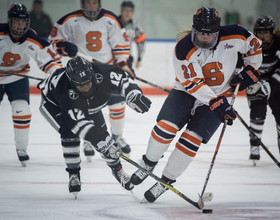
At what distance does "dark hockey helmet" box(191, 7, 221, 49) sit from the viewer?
7.71ft

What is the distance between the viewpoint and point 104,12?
12.6 ft

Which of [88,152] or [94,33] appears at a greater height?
[94,33]

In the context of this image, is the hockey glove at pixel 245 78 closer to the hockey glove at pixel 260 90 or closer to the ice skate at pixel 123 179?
the hockey glove at pixel 260 90

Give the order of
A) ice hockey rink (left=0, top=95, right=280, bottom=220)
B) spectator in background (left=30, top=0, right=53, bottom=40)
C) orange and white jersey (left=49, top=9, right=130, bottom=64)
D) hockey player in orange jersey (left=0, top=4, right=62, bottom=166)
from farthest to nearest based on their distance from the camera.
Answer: spectator in background (left=30, top=0, right=53, bottom=40) → orange and white jersey (left=49, top=9, right=130, bottom=64) → hockey player in orange jersey (left=0, top=4, right=62, bottom=166) → ice hockey rink (left=0, top=95, right=280, bottom=220)

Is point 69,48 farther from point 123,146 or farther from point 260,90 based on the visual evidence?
A: point 260,90

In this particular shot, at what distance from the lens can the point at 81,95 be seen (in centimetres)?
250

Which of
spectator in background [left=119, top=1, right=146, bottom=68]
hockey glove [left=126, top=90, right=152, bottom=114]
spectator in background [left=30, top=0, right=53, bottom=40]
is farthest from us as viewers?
spectator in background [left=30, top=0, right=53, bottom=40]

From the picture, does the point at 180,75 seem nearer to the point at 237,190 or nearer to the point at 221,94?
the point at 221,94

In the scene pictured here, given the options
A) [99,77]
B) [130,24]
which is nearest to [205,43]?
[99,77]

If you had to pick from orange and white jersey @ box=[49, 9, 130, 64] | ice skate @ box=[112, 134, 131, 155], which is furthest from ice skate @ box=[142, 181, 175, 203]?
Result: orange and white jersey @ box=[49, 9, 130, 64]

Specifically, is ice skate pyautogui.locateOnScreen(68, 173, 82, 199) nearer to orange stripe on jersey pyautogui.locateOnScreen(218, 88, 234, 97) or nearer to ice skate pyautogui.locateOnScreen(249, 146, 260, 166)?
orange stripe on jersey pyautogui.locateOnScreen(218, 88, 234, 97)

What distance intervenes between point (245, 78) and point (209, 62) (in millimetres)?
287

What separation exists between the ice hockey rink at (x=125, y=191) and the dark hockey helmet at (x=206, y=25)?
0.92m

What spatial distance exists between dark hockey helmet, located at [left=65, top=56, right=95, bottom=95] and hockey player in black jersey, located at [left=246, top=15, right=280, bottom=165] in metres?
1.44
